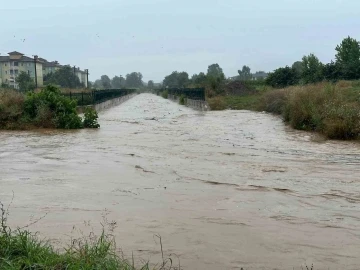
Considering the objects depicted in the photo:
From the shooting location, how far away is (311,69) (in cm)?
5128

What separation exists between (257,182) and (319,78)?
41.7 meters

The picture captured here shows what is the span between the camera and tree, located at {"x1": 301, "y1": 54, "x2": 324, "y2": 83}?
157 feet

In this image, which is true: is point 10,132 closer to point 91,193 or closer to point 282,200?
point 91,193

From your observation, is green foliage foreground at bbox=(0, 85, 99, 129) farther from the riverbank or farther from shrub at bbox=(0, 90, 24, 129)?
the riverbank

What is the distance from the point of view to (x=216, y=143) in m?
15.5

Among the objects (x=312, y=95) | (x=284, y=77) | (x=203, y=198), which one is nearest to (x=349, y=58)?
(x=284, y=77)

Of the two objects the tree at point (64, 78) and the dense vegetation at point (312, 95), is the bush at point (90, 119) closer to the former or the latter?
the dense vegetation at point (312, 95)

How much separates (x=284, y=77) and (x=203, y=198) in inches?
1751

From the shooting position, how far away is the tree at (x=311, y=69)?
47.8m

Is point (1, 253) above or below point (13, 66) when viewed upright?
below

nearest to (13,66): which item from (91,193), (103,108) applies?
(103,108)

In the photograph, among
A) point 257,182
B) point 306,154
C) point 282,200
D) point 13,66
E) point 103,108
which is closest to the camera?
point 282,200

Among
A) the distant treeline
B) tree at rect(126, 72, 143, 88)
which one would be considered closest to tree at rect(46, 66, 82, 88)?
the distant treeline

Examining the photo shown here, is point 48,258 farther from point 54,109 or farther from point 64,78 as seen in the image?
point 64,78
